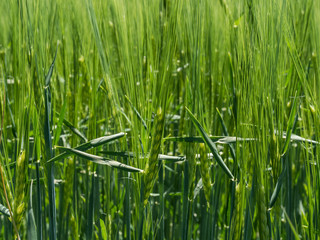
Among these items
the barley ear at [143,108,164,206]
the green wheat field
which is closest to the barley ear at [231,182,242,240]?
the green wheat field

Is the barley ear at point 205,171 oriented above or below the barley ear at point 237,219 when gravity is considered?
above

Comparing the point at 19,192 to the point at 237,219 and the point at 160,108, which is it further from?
the point at 237,219

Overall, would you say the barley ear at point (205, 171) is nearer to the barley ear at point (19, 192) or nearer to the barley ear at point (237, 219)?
the barley ear at point (237, 219)

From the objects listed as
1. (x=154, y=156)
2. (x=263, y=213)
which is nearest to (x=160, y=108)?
(x=154, y=156)

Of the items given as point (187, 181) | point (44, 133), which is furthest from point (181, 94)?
point (44, 133)

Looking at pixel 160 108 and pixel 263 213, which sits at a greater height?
pixel 160 108

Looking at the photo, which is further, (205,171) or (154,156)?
(205,171)

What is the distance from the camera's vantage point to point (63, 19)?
1273 mm

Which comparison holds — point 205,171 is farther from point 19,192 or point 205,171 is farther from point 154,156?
point 19,192

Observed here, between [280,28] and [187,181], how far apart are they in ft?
1.18

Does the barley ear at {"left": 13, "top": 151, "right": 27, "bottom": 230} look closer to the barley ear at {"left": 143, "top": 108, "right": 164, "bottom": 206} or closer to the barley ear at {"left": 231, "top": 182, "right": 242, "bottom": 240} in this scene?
Result: the barley ear at {"left": 143, "top": 108, "right": 164, "bottom": 206}

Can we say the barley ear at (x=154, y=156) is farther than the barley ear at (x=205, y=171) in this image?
No

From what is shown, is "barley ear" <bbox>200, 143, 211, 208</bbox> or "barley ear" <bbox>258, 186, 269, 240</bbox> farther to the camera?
"barley ear" <bbox>200, 143, 211, 208</bbox>

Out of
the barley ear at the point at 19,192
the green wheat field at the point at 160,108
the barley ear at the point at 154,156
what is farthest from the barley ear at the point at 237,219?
the barley ear at the point at 19,192
